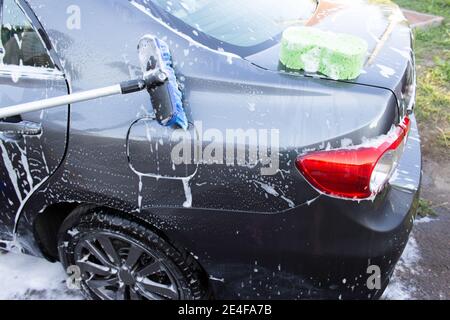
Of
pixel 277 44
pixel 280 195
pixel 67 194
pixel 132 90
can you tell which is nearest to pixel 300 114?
pixel 280 195

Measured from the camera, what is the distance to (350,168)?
1.42 m

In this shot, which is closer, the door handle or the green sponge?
the green sponge

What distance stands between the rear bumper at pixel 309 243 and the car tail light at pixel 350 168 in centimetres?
4

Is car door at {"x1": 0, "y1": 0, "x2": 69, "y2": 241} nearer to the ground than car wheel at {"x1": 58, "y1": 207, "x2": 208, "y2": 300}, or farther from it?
farther from it

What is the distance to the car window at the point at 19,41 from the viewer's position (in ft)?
5.48

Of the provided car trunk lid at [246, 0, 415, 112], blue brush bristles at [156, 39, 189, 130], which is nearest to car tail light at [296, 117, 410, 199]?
car trunk lid at [246, 0, 415, 112]

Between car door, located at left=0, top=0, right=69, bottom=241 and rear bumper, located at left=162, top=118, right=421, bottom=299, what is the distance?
1.74 ft

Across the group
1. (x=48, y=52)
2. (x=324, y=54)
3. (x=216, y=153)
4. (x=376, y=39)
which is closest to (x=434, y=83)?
(x=376, y=39)

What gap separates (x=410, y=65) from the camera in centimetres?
179

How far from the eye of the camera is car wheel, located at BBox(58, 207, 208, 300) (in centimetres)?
175

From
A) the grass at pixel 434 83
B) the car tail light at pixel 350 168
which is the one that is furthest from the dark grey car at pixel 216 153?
the grass at pixel 434 83

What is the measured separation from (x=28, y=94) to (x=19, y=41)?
21cm

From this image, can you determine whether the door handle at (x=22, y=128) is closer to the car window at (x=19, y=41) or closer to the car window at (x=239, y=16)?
the car window at (x=19, y=41)

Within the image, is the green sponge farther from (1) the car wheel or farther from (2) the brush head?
(1) the car wheel
